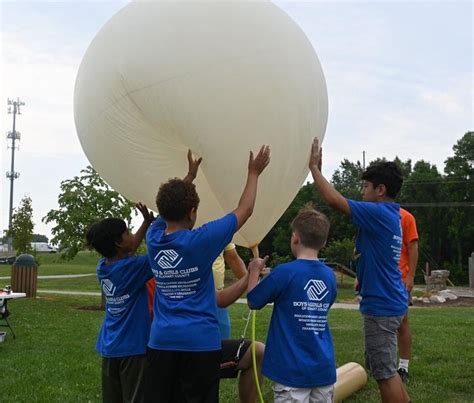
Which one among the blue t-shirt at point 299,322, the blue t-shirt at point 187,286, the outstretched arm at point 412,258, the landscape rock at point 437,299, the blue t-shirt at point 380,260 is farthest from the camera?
the landscape rock at point 437,299

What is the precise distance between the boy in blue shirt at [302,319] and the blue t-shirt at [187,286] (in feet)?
0.91

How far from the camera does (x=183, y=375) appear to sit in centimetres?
268

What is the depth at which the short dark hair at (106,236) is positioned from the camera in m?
3.01

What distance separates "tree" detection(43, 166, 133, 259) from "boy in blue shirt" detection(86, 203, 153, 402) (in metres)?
10.1

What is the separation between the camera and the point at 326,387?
2777 mm

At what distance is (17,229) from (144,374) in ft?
51.5

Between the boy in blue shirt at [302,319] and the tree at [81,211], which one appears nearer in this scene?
the boy in blue shirt at [302,319]

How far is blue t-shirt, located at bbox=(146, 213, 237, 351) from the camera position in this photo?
2.59 metres

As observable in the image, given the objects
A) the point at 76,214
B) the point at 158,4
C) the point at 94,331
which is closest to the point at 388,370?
the point at 158,4

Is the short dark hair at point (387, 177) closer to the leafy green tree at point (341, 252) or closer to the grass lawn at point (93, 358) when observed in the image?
the grass lawn at point (93, 358)

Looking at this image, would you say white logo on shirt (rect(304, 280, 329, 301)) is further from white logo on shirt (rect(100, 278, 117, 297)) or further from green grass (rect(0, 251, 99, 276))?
green grass (rect(0, 251, 99, 276))

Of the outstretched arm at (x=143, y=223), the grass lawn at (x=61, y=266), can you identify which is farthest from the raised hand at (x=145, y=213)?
the grass lawn at (x=61, y=266)

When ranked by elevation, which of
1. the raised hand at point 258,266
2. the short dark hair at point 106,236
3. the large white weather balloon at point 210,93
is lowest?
the raised hand at point 258,266

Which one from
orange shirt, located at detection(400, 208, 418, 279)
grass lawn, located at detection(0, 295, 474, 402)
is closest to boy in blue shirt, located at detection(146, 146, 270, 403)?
grass lawn, located at detection(0, 295, 474, 402)
